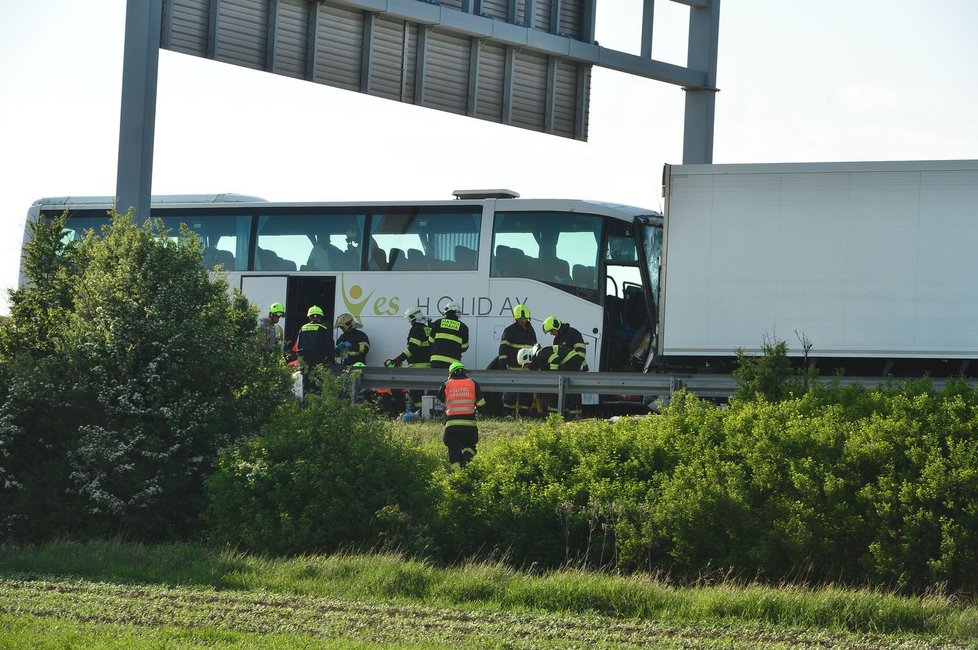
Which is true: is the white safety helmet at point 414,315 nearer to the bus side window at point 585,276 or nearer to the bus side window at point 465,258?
the bus side window at point 465,258

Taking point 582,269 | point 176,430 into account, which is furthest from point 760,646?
point 582,269

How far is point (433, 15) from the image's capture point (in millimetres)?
19094

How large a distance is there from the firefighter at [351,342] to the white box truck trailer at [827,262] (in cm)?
538

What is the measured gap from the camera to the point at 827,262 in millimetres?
20453

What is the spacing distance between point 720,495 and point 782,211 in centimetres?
1065

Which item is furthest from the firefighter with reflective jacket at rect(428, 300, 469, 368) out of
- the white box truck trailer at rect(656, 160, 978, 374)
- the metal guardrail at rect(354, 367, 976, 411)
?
the white box truck trailer at rect(656, 160, 978, 374)

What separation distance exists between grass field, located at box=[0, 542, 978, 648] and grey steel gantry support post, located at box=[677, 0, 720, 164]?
11.7 meters

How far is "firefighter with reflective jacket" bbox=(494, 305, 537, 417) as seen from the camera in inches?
850

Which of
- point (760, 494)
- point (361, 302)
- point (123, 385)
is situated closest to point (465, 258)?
point (361, 302)

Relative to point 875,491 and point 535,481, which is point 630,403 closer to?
point 535,481

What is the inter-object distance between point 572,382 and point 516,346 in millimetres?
2898

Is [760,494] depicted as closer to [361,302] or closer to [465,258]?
[465,258]

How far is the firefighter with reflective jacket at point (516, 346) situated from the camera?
70.8 feet

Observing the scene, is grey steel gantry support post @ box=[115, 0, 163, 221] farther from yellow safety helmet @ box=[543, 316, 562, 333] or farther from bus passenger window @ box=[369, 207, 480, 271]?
bus passenger window @ box=[369, 207, 480, 271]
